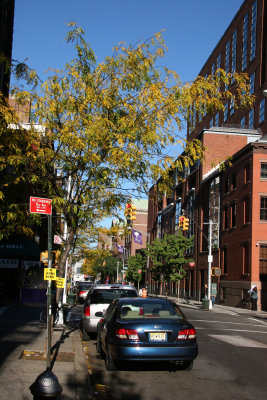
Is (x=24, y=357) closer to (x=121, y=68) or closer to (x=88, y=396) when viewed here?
(x=88, y=396)

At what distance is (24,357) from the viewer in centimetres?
1025

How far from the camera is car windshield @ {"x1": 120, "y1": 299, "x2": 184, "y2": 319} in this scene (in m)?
9.95

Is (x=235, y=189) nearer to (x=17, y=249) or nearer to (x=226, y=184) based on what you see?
(x=226, y=184)

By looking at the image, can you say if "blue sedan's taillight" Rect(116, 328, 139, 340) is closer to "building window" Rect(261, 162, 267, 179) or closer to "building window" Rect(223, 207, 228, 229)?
"building window" Rect(261, 162, 267, 179)

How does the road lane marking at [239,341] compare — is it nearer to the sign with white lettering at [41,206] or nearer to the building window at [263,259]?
the sign with white lettering at [41,206]

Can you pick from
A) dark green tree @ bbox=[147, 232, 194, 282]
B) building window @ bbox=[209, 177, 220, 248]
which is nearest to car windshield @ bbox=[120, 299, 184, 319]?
building window @ bbox=[209, 177, 220, 248]

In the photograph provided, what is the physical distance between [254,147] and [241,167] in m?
2.99

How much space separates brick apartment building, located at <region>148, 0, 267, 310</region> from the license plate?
72.8 ft

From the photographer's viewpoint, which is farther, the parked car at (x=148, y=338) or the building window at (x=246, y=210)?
the building window at (x=246, y=210)

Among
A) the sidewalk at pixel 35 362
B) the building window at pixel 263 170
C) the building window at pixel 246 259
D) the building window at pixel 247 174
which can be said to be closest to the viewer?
the sidewalk at pixel 35 362

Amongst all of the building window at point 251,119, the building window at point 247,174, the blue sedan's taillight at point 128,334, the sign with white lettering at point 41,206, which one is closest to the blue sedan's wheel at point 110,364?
the blue sedan's taillight at point 128,334

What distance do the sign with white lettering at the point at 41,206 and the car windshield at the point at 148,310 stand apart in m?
2.75

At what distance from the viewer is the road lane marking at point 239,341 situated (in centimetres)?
1500

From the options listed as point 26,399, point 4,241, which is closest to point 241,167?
point 4,241
